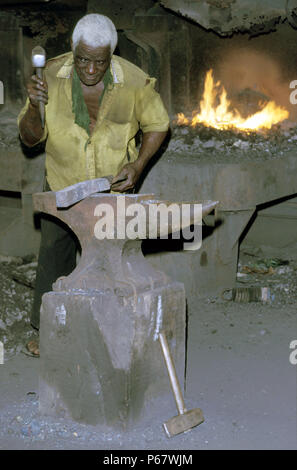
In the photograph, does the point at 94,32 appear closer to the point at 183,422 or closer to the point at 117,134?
the point at 117,134

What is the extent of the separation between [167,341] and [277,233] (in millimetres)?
3571

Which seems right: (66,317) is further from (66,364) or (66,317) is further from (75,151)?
(75,151)

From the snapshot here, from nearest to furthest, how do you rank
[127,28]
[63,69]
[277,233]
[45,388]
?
[45,388]
[63,69]
[127,28]
[277,233]

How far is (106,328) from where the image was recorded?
3.14m

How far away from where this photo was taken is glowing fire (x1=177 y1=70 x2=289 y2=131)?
5.89 metres

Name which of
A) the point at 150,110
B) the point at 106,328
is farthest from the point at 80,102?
the point at 106,328

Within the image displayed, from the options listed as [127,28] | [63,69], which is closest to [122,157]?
[63,69]

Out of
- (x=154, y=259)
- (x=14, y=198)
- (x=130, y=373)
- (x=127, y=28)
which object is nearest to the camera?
(x=130, y=373)

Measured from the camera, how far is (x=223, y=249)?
5.18m

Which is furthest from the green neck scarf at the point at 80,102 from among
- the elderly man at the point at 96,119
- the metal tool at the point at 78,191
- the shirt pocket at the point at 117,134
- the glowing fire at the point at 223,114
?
the glowing fire at the point at 223,114

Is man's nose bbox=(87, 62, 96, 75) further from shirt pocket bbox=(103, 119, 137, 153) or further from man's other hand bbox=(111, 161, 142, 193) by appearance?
man's other hand bbox=(111, 161, 142, 193)

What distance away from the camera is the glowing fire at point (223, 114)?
5887 mm

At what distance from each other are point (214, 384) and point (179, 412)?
597mm

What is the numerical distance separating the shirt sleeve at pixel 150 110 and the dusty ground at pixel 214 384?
1409 mm
